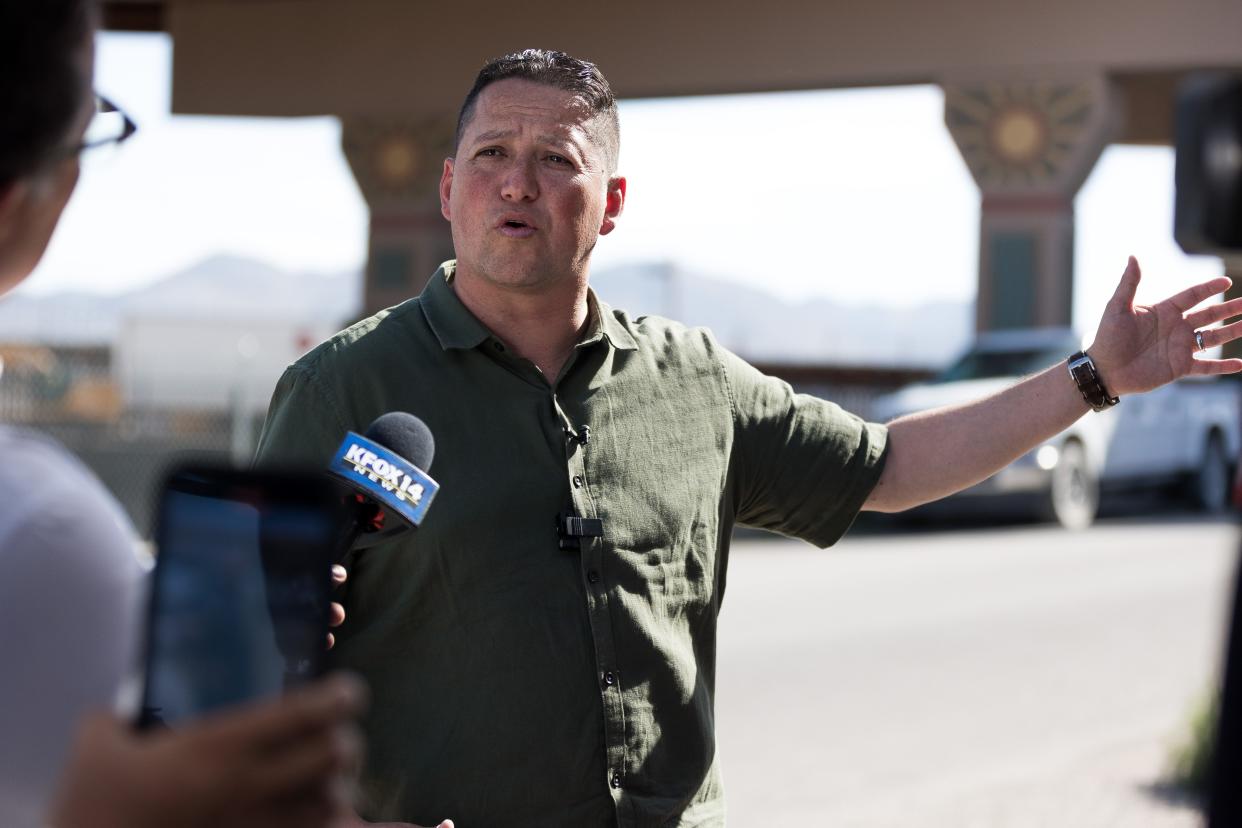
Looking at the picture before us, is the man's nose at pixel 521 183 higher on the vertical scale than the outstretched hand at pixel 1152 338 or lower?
higher

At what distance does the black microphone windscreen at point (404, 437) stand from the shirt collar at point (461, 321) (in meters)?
0.58

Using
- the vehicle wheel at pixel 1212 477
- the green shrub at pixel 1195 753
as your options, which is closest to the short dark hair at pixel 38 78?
the green shrub at pixel 1195 753

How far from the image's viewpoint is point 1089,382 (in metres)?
3.18

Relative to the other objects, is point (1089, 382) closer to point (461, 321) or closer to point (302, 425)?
point (461, 321)

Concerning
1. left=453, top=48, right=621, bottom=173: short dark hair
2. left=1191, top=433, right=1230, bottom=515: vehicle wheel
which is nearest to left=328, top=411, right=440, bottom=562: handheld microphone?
left=453, top=48, right=621, bottom=173: short dark hair

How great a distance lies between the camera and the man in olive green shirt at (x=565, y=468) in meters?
2.64

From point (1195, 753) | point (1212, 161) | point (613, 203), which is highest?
point (1212, 161)

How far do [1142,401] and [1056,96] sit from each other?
3.42 metres

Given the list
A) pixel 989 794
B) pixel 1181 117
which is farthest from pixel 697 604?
pixel 989 794

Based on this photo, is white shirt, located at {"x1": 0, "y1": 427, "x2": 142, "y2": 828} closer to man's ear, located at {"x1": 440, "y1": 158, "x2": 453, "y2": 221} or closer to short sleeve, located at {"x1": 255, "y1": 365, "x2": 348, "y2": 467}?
short sleeve, located at {"x1": 255, "y1": 365, "x2": 348, "y2": 467}

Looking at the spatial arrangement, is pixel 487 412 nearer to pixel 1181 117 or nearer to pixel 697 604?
pixel 697 604

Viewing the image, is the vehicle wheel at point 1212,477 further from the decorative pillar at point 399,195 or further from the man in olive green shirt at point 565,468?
the man in olive green shirt at point 565,468

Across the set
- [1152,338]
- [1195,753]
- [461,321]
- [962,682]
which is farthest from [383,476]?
[962,682]

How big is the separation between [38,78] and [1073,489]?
1472cm
